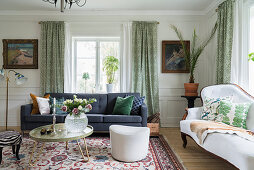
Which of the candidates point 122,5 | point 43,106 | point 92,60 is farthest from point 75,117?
point 122,5

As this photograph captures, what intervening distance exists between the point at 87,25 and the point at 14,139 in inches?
120

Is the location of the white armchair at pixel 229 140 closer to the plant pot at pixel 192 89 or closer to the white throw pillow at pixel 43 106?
the plant pot at pixel 192 89

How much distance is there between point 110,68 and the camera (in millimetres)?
4344

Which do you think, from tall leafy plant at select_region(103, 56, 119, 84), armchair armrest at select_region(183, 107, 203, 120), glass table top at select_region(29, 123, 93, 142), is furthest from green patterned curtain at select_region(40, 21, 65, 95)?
armchair armrest at select_region(183, 107, 203, 120)

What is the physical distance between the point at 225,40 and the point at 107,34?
260 cm

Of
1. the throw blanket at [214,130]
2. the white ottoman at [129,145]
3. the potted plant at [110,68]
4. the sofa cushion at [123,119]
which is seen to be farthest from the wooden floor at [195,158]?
the potted plant at [110,68]

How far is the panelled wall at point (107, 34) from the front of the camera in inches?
173

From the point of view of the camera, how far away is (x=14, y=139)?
2.35m

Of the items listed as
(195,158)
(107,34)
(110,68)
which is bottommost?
(195,158)

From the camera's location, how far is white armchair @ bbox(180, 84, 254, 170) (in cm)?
160

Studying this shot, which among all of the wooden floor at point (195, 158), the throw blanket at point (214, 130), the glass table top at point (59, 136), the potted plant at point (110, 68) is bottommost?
the wooden floor at point (195, 158)

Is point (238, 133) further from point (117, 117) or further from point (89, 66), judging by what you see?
point (89, 66)

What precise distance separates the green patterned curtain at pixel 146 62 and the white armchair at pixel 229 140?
1309mm

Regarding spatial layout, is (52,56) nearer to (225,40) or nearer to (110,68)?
(110,68)
